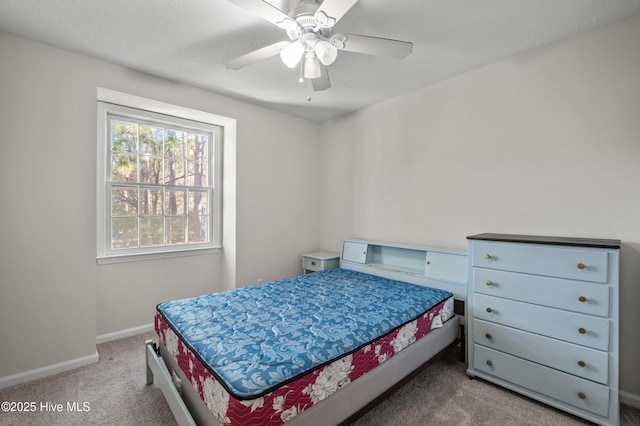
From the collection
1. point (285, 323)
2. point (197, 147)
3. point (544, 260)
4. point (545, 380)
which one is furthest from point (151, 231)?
point (545, 380)

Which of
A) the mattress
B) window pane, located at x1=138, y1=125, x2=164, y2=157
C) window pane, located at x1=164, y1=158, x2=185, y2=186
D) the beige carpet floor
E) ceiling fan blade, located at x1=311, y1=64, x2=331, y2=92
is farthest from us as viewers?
window pane, located at x1=164, y1=158, x2=185, y2=186

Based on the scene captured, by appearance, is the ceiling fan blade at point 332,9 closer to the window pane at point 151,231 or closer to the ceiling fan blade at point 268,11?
the ceiling fan blade at point 268,11

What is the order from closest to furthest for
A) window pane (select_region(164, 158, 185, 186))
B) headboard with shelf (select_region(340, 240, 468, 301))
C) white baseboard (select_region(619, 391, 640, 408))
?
white baseboard (select_region(619, 391, 640, 408)), headboard with shelf (select_region(340, 240, 468, 301)), window pane (select_region(164, 158, 185, 186))

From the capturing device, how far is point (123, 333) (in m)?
2.97

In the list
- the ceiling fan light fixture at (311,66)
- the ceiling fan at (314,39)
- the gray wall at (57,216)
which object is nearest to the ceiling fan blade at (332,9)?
the ceiling fan at (314,39)

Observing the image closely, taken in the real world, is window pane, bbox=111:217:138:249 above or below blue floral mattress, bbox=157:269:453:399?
above

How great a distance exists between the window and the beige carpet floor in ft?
3.76

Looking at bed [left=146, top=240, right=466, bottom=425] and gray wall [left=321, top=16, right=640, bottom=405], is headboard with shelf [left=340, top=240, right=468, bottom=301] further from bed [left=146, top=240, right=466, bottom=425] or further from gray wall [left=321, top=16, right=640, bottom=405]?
gray wall [left=321, top=16, right=640, bottom=405]

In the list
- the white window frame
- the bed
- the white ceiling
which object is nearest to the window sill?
the white window frame

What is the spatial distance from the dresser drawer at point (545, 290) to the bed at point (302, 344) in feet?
1.22

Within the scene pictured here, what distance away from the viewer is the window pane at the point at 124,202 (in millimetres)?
2992

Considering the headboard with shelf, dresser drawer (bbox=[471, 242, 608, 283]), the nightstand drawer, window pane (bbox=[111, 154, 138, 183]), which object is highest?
window pane (bbox=[111, 154, 138, 183])

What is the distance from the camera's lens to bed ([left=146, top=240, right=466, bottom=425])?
50.4 inches

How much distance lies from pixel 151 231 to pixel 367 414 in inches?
111
